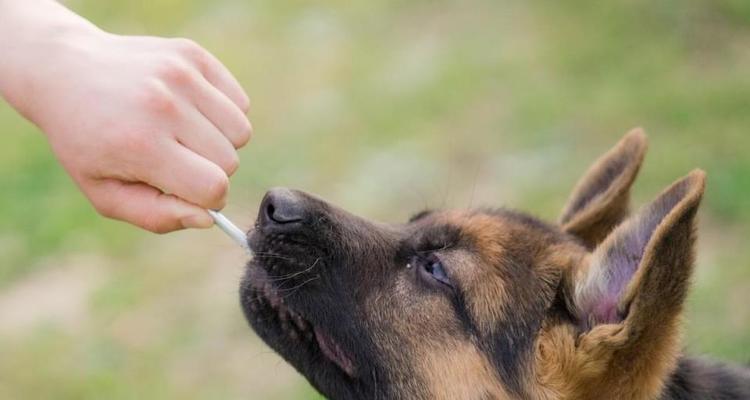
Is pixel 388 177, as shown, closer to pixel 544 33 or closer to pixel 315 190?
pixel 315 190

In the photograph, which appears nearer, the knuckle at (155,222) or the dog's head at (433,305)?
the knuckle at (155,222)

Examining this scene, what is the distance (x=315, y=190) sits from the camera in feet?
26.1

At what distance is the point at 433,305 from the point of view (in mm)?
3955

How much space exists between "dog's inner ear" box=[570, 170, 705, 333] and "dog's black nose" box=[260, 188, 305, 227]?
1144 millimetres

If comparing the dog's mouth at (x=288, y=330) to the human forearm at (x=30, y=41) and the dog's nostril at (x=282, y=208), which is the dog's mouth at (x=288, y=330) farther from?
the human forearm at (x=30, y=41)

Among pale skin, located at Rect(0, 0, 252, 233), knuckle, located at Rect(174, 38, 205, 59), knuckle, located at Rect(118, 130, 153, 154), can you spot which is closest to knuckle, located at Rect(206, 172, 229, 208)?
pale skin, located at Rect(0, 0, 252, 233)

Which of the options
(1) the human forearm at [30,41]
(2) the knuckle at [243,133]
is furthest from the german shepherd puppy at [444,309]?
(1) the human forearm at [30,41]

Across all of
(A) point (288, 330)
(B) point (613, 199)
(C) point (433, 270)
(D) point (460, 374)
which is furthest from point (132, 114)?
(B) point (613, 199)

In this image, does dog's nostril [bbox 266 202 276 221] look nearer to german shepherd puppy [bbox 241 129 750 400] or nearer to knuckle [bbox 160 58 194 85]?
german shepherd puppy [bbox 241 129 750 400]

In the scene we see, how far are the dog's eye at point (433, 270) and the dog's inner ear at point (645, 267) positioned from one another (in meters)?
0.52

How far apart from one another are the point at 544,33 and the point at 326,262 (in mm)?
6174

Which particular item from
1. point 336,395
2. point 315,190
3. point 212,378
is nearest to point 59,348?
point 212,378

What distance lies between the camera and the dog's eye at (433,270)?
400 cm

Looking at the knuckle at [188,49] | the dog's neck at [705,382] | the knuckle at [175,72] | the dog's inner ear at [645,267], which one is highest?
the dog's inner ear at [645,267]
